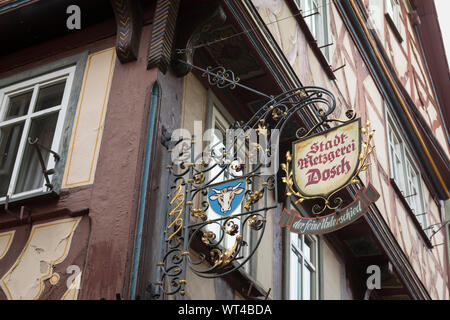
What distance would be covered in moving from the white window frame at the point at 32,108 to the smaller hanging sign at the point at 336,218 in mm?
1995

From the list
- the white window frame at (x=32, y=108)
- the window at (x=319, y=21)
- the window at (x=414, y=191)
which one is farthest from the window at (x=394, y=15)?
the white window frame at (x=32, y=108)

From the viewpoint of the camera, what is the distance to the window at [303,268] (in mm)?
8133

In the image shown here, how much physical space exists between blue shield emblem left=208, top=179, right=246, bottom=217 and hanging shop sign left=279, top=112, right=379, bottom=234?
1.05 ft

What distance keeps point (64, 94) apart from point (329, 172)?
2512mm

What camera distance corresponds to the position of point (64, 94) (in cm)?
664

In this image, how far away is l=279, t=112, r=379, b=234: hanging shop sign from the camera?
16.7ft

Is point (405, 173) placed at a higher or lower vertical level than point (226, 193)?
higher

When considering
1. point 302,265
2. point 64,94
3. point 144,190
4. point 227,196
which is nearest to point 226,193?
point 227,196

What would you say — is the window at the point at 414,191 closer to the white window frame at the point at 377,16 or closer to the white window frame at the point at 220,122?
the white window frame at the point at 377,16

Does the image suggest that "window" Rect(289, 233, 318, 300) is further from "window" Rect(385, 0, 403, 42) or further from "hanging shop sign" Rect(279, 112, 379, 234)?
"window" Rect(385, 0, 403, 42)

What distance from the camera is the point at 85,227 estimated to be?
5648 mm

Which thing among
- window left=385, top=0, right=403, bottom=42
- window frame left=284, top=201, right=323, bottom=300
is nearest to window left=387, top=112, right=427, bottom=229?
window left=385, top=0, right=403, bottom=42

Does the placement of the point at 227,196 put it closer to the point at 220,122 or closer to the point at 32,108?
the point at 220,122

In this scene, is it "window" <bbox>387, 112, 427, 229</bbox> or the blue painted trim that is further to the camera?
"window" <bbox>387, 112, 427, 229</bbox>
